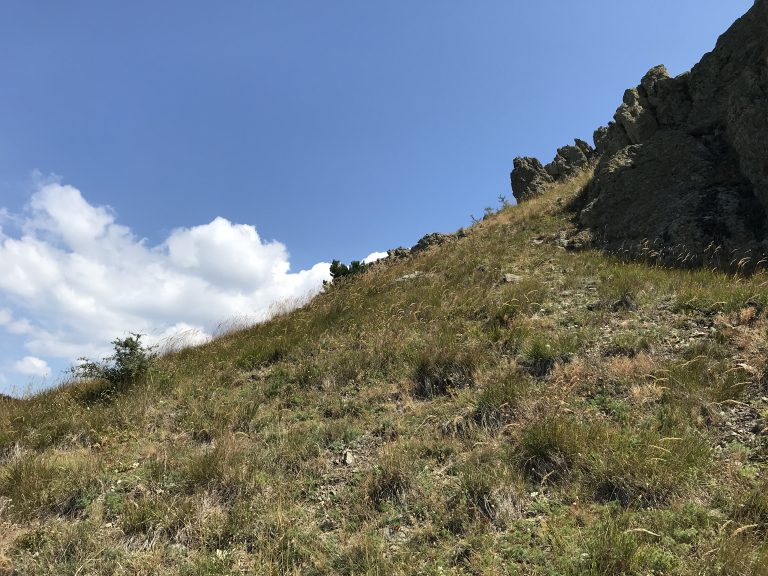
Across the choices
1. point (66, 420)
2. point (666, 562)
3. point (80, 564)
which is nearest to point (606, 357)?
point (666, 562)

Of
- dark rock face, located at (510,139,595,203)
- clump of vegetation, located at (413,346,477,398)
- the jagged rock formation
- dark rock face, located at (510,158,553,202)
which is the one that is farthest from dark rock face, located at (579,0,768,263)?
dark rock face, located at (510,158,553,202)

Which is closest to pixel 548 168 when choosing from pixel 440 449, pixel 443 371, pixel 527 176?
pixel 527 176

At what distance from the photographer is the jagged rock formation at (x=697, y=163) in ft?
36.8

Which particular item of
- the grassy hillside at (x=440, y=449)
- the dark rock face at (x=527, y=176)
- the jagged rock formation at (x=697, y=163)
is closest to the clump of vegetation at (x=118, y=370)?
the grassy hillside at (x=440, y=449)

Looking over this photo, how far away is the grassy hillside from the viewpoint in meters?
4.07

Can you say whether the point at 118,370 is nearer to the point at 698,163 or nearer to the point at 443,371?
the point at 443,371

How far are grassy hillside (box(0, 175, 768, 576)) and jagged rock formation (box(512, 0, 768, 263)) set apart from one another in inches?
80.9

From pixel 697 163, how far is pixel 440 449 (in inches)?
485

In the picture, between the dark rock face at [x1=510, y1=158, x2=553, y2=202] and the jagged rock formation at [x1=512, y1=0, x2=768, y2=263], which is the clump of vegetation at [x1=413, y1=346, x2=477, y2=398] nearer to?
the jagged rock formation at [x1=512, y1=0, x2=768, y2=263]

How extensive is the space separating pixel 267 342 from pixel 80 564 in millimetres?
6746

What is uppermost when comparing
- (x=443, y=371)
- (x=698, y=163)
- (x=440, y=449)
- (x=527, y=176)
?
(x=527, y=176)

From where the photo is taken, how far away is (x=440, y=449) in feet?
18.7

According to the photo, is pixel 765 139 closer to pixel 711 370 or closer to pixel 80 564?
pixel 711 370

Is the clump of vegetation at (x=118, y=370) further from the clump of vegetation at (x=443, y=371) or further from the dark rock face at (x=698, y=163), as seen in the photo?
the dark rock face at (x=698, y=163)
